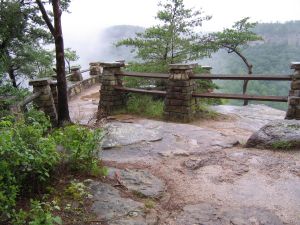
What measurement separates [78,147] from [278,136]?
3.41 m

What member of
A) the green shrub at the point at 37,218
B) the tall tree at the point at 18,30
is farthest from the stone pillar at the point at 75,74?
the green shrub at the point at 37,218

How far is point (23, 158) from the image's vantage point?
283 cm

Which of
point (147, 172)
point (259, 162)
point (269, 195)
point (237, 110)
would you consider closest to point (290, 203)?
point (269, 195)

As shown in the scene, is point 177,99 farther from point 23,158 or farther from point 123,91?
point 23,158

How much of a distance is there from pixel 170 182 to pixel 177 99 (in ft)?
11.5

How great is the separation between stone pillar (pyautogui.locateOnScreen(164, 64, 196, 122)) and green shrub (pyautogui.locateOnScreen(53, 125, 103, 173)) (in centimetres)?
382

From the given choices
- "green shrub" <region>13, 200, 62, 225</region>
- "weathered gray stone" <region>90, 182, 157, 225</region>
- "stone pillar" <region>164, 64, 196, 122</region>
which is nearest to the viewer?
"green shrub" <region>13, 200, 62, 225</region>

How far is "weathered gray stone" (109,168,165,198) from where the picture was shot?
12.3ft

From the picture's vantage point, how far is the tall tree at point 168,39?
9664 mm

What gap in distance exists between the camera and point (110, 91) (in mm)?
8219

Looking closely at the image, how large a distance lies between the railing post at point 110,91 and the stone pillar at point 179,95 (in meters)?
1.41

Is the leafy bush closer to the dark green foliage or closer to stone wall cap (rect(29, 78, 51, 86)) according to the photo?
stone wall cap (rect(29, 78, 51, 86))

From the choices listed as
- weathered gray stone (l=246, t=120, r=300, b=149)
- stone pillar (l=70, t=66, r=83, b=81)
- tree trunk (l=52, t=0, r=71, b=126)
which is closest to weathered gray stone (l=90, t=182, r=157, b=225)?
weathered gray stone (l=246, t=120, r=300, b=149)

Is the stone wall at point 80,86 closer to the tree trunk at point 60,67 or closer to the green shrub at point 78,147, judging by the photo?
the tree trunk at point 60,67
